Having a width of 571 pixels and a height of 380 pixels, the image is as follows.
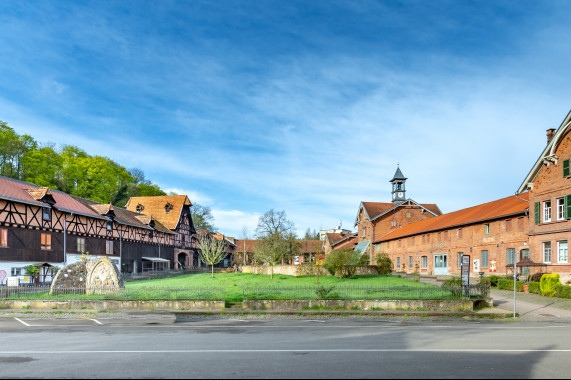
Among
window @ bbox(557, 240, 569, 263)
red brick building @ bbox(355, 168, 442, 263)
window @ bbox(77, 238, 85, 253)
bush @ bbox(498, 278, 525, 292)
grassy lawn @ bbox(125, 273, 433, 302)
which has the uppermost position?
red brick building @ bbox(355, 168, 442, 263)

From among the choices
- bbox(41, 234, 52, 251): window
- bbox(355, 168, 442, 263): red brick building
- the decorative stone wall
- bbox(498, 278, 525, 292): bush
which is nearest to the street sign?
bbox(498, 278, 525, 292): bush

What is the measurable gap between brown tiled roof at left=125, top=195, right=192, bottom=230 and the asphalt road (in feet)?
188

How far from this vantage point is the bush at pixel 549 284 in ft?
83.8

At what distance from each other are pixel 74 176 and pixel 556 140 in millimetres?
67486

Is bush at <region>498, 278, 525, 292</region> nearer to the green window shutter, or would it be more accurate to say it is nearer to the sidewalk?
the sidewalk

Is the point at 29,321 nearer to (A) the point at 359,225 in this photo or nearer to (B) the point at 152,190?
(A) the point at 359,225

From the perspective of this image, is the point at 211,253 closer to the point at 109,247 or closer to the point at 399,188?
the point at 109,247

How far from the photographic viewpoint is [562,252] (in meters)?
28.8

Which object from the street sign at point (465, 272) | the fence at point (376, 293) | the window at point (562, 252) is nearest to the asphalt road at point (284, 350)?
the fence at point (376, 293)

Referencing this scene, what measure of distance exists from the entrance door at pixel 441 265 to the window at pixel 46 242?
3897 centimetres

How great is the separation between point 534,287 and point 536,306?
5935 mm

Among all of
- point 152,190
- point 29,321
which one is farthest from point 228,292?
point 152,190

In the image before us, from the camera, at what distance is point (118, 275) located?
83.9 feet

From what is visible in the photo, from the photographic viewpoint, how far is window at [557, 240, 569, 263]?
2855cm
